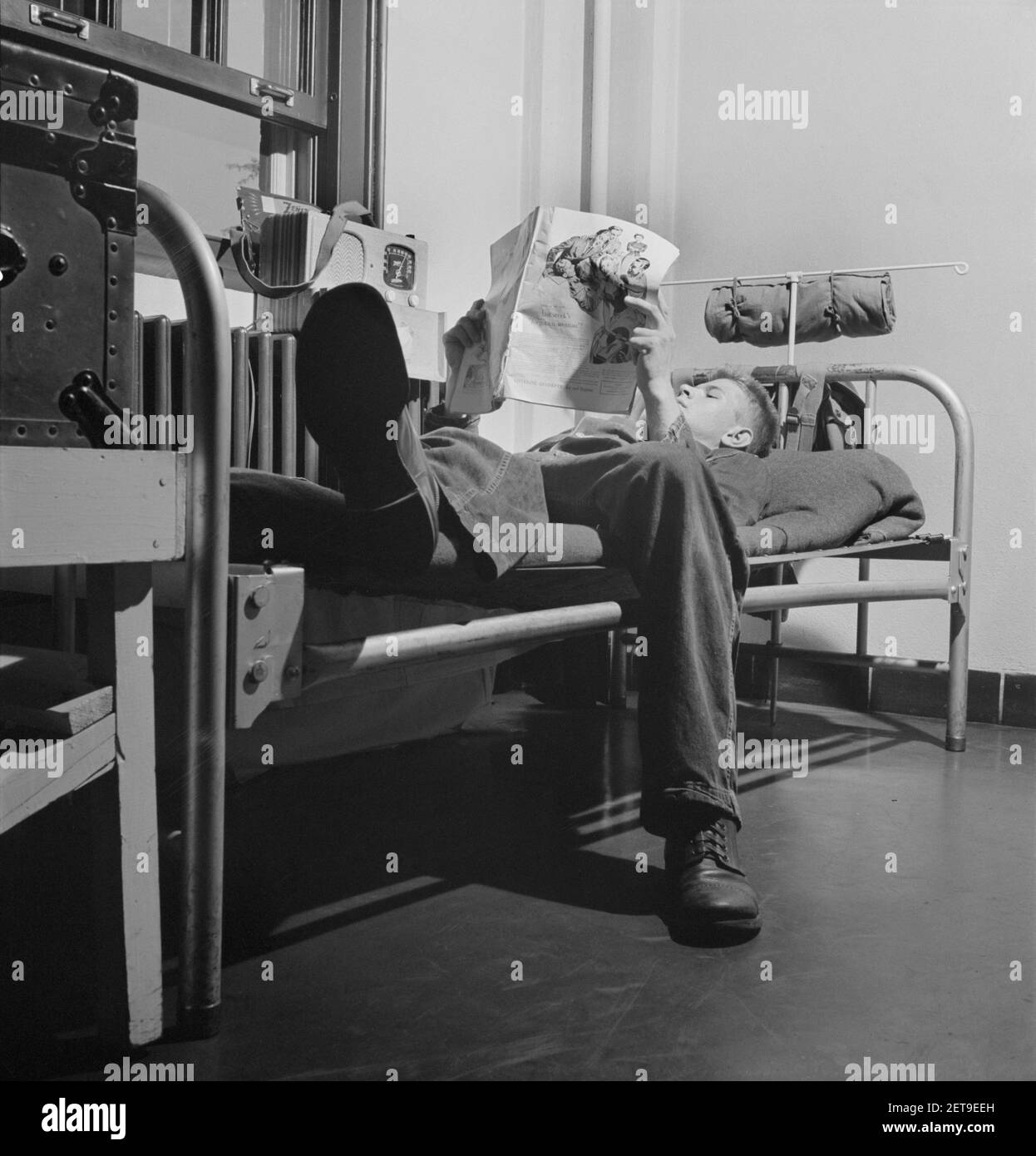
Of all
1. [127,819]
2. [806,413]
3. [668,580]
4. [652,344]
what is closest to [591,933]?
[668,580]

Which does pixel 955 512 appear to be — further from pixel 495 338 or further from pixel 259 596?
pixel 259 596

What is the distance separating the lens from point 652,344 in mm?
1611

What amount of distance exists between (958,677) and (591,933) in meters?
1.38

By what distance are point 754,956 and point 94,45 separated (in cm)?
177

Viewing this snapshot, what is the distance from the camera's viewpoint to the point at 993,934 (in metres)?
1.25

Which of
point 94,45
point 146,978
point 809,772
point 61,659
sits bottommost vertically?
point 809,772

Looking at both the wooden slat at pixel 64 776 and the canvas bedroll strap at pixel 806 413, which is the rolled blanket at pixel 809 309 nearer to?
the canvas bedroll strap at pixel 806 413

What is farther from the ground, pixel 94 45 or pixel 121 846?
pixel 94 45

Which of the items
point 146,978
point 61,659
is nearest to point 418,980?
point 146,978

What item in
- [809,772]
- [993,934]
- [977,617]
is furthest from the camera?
[977,617]
